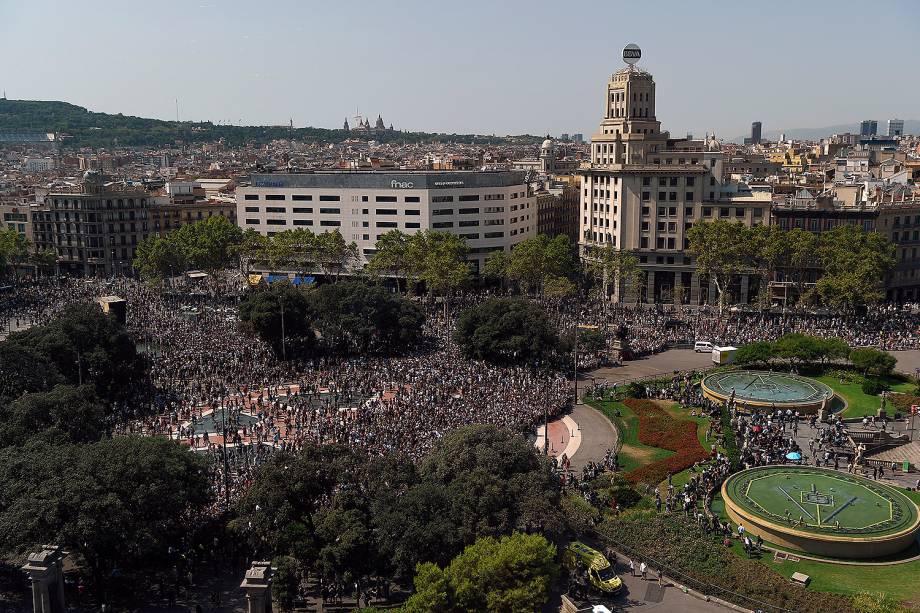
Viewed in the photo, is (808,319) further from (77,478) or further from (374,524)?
(77,478)

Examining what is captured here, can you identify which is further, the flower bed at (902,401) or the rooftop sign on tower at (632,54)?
the rooftop sign on tower at (632,54)

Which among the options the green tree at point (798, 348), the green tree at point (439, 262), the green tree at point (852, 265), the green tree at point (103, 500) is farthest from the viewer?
the green tree at point (439, 262)

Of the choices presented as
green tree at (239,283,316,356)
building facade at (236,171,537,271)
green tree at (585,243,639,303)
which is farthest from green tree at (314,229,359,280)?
green tree at (585,243,639,303)

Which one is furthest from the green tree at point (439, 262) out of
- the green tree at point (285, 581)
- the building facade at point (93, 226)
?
the green tree at point (285, 581)

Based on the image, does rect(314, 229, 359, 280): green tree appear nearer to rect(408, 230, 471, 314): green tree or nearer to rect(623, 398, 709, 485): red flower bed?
rect(408, 230, 471, 314): green tree

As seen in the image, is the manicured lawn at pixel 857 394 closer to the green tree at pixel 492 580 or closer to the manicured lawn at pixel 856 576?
the manicured lawn at pixel 856 576

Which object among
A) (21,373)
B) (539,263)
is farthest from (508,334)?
(21,373)

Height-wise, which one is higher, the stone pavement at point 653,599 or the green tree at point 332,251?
the green tree at point 332,251

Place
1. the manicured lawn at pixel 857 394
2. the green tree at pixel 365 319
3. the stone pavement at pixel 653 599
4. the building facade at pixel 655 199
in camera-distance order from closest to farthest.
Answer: the stone pavement at pixel 653 599 → the manicured lawn at pixel 857 394 → the green tree at pixel 365 319 → the building facade at pixel 655 199
